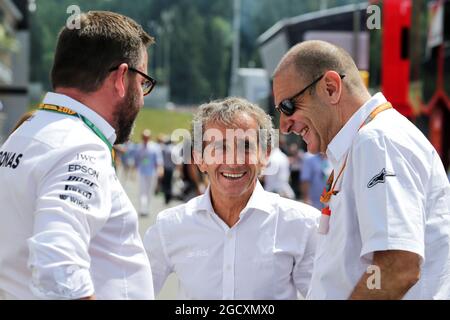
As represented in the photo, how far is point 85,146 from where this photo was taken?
2.60 metres

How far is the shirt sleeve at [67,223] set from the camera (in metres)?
2.41

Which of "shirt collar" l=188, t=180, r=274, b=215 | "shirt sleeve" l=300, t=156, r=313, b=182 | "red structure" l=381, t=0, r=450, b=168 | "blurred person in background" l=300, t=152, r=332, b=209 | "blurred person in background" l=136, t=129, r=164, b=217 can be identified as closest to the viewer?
"shirt collar" l=188, t=180, r=274, b=215

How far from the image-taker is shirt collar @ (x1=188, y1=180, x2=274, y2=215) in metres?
3.81

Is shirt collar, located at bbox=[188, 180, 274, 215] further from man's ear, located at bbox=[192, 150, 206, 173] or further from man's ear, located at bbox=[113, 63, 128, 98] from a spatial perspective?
man's ear, located at bbox=[113, 63, 128, 98]

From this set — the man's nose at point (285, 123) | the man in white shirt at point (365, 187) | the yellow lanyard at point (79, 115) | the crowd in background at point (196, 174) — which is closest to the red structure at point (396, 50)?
the crowd in background at point (196, 174)

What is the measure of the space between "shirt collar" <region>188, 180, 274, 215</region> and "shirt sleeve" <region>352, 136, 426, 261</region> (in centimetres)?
109

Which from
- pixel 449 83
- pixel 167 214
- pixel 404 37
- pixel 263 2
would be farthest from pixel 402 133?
pixel 263 2

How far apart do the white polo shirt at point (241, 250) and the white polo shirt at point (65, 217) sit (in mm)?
899


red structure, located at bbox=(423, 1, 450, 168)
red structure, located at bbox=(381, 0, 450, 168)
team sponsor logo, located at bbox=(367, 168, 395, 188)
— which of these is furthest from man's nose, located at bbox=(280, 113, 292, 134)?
red structure, located at bbox=(423, 1, 450, 168)

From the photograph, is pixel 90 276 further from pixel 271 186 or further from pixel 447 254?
pixel 271 186

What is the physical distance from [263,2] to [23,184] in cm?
9573

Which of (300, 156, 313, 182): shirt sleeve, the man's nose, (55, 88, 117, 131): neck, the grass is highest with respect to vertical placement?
(55, 88, 117, 131): neck

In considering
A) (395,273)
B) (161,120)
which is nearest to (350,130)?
(395,273)

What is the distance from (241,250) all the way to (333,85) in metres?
1.04
